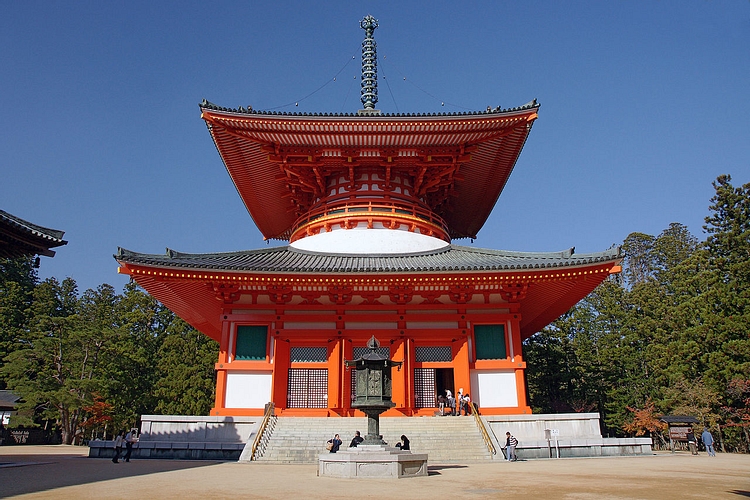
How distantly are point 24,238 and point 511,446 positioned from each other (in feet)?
49.8

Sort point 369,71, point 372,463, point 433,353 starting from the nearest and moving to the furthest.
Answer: point 372,463 → point 433,353 → point 369,71

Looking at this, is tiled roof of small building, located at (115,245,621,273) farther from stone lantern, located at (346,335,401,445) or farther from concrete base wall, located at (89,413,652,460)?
stone lantern, located at (346,335,401,445)

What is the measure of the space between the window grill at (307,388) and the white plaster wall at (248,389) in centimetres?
92

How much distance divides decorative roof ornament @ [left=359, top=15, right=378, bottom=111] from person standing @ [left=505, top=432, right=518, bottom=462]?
846 inches

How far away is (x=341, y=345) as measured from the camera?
20.1m

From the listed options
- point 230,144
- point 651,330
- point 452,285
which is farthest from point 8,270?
point 651,330

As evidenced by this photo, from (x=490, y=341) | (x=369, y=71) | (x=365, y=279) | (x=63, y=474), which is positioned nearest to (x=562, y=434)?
(x=490, y=341)

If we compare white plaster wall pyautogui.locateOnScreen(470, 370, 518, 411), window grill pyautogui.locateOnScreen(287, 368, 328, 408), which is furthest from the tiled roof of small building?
white plaster wall pyautogui.locateOnScreen(470, 370, 518, 411)

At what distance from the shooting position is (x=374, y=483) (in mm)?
10172

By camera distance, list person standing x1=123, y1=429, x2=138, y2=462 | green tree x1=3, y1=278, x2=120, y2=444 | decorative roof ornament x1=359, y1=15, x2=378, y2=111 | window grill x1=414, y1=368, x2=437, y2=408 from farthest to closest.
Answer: green tree x1=3, y1=278, x2=120, y2=444, decorative roof ornament x1=359, y1=15, x2=378, y2=111, window grill x1=414, y1=368, x2=437, y2=408, person standing x1=123, y1=429, x2=138, y2=462

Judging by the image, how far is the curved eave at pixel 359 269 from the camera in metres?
18.1

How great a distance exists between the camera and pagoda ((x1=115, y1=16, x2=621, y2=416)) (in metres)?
18.8

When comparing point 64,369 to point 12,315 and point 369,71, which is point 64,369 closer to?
point 12,315

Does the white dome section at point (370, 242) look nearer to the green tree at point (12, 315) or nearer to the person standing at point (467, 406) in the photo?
the person standing at point (467, 406)
